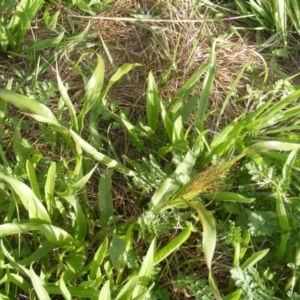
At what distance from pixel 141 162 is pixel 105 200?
0.20 m

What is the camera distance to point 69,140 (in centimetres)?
169

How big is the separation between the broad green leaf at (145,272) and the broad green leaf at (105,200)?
0.77 ft

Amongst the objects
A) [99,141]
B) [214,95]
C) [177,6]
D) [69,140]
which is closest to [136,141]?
[99,141]

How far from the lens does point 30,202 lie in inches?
60.7

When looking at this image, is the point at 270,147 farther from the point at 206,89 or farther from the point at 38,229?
the point at 38,229

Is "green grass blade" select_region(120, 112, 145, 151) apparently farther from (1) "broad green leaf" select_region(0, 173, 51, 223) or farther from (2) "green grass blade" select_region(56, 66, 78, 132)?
(1) "broad green leaf" select_region(0, 173, 51, 223)

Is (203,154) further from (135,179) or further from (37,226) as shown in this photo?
(37,226)

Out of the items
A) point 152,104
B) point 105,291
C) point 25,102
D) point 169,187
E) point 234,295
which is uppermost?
point 25,102

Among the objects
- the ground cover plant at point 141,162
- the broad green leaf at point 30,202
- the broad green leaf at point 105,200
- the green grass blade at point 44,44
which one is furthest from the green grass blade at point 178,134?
the green grass blade at point 44,44

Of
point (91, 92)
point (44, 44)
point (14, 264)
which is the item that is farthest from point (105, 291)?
A: point (44, 44)

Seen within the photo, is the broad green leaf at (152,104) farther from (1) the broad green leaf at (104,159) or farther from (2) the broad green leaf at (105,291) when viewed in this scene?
(2) the broad green leaf at (105,291)

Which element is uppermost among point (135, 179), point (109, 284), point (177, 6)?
point (177, 6)

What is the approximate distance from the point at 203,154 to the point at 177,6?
2.38ft

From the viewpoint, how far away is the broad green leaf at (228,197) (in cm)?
160
